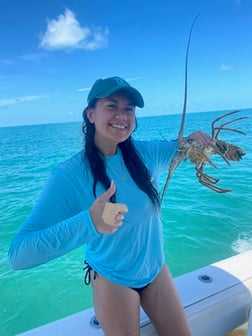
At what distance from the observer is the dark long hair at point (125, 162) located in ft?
4.44

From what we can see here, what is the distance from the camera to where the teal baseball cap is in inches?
54.6

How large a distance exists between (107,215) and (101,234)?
17cm

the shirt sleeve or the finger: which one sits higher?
the finger

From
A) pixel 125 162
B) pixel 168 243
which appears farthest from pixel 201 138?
pixel 168 243

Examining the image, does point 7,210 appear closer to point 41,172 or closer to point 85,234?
point 41,172

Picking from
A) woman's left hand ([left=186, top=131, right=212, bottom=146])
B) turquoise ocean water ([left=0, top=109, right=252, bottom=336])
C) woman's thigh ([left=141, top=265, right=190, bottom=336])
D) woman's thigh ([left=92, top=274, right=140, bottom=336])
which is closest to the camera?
woman's thigh ([left=92, top=274, right=140, bottom=336])

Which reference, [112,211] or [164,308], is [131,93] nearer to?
[112,211]

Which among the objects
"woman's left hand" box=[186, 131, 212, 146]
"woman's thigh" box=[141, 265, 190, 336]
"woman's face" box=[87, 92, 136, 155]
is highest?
"woman's face" box=[87, 92, 136, 155]

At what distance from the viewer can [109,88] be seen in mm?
1389

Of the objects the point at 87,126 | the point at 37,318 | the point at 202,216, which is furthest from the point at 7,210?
the point at 87,126

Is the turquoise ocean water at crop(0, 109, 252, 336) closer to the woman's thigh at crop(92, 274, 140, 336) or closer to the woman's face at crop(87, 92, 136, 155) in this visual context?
the woman's face at crop(87, 92, 136, 155)

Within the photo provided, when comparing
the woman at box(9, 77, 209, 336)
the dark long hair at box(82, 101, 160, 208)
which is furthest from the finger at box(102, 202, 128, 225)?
the dark long hair at box(82, 101, 160, 208)

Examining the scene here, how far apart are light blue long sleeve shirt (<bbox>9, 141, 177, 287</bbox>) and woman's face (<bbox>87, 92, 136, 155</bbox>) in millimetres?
94

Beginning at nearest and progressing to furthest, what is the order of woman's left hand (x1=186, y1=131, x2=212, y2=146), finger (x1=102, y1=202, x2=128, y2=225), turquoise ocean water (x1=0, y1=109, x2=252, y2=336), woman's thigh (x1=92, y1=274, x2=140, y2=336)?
finger (x1=102, y1=202, x2=128, y2=225) < woman's thigh (x1=92, y1=274, x2=140, y2=336) < woman's left hand (x1=186, y1=131, x2=212, y2=146) < turquoise ocean water (x1=0, y1=109, x2=252, y2=336)
